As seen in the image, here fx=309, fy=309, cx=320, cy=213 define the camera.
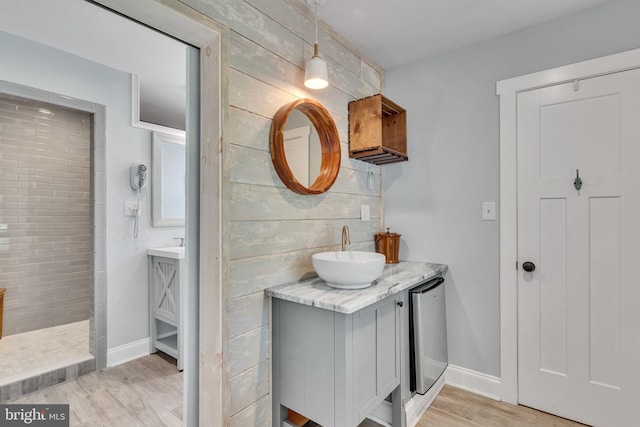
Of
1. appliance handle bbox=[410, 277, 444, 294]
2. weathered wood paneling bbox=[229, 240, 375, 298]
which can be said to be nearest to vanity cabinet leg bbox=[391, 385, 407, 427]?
appliance handle bbox=[410, 277, 444, 294]

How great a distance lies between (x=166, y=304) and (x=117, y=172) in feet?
3.76

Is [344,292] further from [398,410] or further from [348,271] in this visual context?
[398,410]

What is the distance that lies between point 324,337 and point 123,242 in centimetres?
205

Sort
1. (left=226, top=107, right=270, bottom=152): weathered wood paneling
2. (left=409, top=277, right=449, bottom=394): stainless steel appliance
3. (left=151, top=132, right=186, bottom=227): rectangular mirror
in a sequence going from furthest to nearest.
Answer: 1. (left=151, top=132, right=186, bottom=227): rectangular mirror
2. (left=409, top=277, right=449, bottom=394): stainless steel appliance
3. (left=226, top=107, right=270, bottom=152): weathered wood paneling

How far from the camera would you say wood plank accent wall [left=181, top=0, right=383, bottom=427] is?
134 cm

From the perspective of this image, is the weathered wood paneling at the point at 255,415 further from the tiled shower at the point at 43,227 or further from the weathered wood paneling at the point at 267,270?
the tiled shower at the point at 43,227

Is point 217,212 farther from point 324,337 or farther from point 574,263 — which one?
point 574,263

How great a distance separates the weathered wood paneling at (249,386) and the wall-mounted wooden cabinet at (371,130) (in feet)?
4.57

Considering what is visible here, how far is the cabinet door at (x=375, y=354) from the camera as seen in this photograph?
132cm

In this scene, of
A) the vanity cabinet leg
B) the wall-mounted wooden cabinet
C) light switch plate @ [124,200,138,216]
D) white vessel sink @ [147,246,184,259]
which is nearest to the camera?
the vanity cabinet leg

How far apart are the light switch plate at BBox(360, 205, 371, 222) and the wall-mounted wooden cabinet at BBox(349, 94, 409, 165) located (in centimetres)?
35

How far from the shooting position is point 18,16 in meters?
1.76

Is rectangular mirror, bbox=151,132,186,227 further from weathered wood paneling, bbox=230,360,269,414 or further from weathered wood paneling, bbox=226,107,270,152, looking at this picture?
weathered wood paneling, bbox=230,360,269,414

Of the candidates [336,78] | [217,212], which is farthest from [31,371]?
[336,78]
